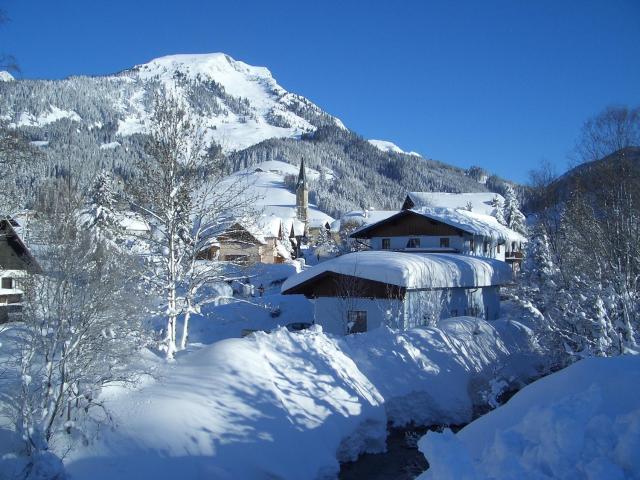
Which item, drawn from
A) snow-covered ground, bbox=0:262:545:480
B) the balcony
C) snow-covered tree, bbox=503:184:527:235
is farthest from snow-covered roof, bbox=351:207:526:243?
snow-covered tree, bbox=503:184:527:235

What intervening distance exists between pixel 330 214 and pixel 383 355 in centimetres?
13975

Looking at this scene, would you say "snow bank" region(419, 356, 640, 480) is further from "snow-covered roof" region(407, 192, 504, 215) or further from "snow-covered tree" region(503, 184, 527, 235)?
"snow-covered tree" region(503, 184, 527, 235)

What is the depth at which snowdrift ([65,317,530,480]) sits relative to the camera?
9.41m

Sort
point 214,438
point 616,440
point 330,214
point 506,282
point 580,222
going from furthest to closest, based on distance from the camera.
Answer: point 330,214 < point 506,282 < point 580,222 < point 214,438 < point 616,440

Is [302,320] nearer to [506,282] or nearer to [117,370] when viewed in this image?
[506,282]

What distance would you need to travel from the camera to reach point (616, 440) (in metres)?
4.67

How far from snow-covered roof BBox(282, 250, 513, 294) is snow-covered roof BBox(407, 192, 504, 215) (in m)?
43.3

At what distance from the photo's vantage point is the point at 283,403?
11922mm

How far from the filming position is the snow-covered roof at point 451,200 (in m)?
90.6

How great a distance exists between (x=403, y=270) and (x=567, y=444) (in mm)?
16927

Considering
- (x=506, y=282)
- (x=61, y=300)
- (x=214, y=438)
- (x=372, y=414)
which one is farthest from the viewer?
(x=506, y=282)

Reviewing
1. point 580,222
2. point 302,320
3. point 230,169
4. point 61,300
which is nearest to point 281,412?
point 61,300

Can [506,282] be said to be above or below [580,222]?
below

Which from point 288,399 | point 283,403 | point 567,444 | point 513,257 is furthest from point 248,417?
point 513,257
